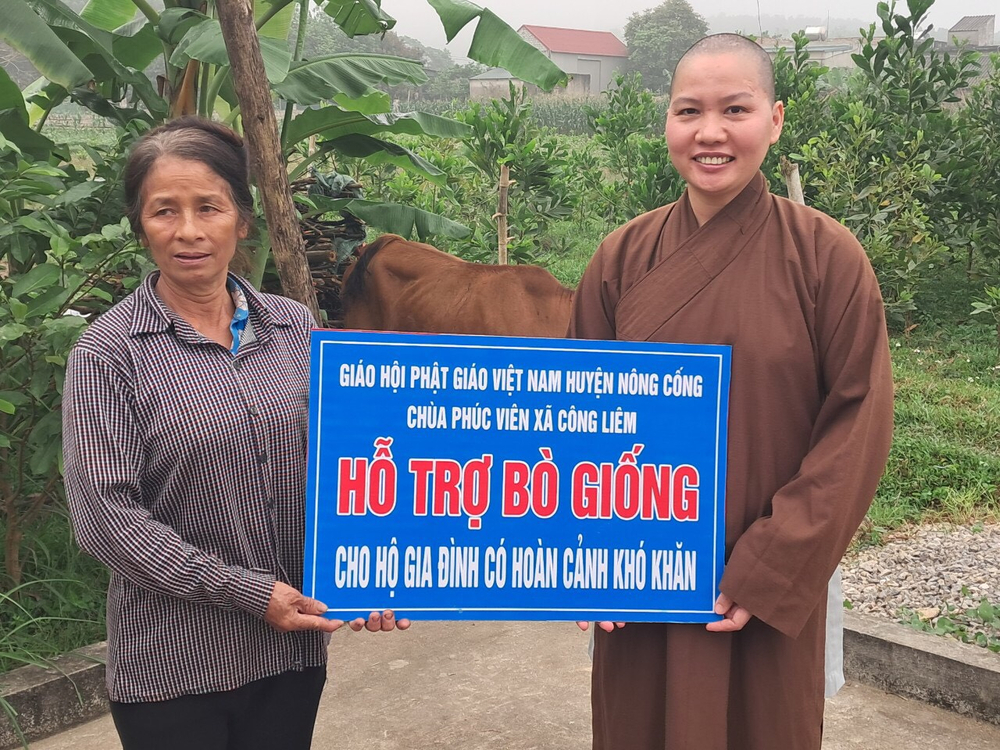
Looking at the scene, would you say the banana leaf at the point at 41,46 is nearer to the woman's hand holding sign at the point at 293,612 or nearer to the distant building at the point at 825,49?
the woman's hand holding sign at the point at 293,612

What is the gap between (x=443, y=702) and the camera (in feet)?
10.9

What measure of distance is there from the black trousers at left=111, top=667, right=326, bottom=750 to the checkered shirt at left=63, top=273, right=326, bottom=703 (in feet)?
0.09

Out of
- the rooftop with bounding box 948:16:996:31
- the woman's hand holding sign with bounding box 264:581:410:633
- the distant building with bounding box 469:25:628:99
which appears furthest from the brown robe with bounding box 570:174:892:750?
the distant building with bounding box 469:25:628:99

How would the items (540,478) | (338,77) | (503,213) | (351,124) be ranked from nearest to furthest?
(540,478) < (338,77) < (351,124) < (503,213)

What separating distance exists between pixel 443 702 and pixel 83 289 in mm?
1824

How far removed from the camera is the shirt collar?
1669mm

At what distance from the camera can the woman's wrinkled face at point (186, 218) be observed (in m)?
1.68

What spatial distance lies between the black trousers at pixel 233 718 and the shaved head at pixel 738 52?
1332mm

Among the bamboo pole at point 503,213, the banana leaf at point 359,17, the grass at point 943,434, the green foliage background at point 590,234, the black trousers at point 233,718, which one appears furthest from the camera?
the bamboo pole at point 503,213

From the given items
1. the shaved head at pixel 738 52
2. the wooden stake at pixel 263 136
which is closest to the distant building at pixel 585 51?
the wooden stake at pixel 263 136

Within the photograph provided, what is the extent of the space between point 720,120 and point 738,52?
0.43 feet

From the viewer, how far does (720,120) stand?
1885 mm

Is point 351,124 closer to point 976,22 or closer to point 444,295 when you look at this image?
point 444,295

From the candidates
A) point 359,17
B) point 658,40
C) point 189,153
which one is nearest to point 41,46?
point 359,17
